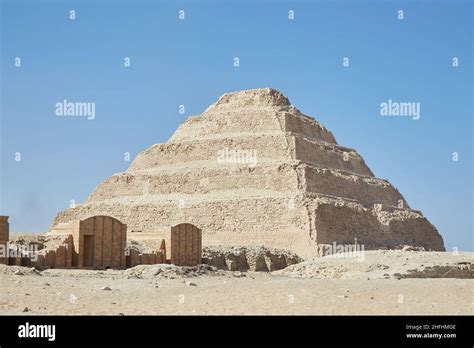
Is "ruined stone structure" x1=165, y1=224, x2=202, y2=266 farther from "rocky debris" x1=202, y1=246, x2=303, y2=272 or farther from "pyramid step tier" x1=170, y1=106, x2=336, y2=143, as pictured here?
"pyramid step tier" x1=170, y1=106, x2=336, y2=143

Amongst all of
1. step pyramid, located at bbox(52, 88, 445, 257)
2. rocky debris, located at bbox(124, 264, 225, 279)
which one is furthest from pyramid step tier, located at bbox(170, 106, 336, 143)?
rocky debris, located at bbox(124, 264, 225, 279)

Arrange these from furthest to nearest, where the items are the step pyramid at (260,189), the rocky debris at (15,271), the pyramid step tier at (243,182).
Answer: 1. the pyramid step tier at (243,182)
2. the step pyramid at (260,189)
3. the rocky debris at (15,271)

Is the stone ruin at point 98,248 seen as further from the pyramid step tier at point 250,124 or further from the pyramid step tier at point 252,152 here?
the pyramid step tier at point 250,124

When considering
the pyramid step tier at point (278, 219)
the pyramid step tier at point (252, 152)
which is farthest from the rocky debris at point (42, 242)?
the pyramid step tier at point (252, 152)

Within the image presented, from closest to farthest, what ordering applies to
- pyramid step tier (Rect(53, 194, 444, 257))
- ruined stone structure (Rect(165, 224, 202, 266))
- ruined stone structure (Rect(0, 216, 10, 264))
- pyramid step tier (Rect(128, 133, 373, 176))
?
ruined stone structure (Rect(0, 216, 10, 264)) → ruined stone structure (Rect(165, 224, 202, 266)) → pyramid step tier (Rect(53, 194, 444, 257)) → pyramid step tier (Rect(128, 133, 373, 176))

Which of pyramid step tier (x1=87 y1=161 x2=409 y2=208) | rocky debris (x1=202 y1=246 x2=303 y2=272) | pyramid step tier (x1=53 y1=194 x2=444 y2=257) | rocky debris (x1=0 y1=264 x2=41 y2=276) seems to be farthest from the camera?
pyramid step tier (x1=87 y1=161 x2=409 y2=208)

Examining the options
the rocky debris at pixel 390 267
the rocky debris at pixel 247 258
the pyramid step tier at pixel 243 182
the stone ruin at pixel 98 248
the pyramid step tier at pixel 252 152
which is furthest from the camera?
the pyramid step tier at pixel 252 152

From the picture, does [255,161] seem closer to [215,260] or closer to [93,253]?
[215,260]
